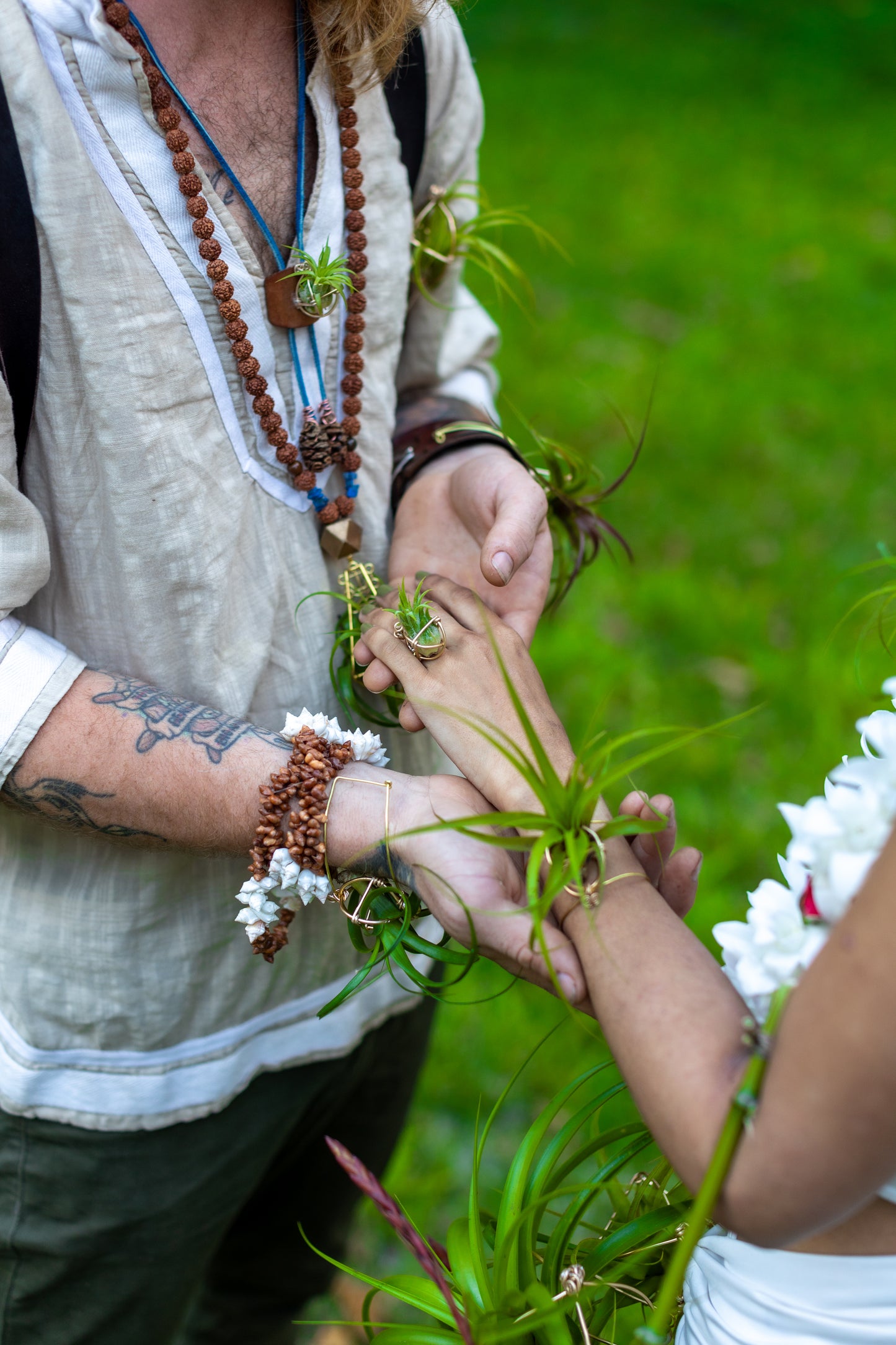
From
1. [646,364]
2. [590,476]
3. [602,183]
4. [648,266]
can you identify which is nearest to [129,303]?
[590,476]

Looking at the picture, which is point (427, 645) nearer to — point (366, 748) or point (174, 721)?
point (366, 748)

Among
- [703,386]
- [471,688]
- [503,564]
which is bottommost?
[703,386]

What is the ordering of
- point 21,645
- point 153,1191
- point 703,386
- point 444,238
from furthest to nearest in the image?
1. point 703,386
2. point 444,238
3. point 153,1191
4. point 21,645

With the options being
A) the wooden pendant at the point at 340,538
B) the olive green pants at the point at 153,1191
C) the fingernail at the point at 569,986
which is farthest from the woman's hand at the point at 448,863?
the olive green pants at the point at 153,1191

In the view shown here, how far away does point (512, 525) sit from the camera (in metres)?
1.32

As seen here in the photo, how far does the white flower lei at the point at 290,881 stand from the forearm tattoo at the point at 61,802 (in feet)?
0.44

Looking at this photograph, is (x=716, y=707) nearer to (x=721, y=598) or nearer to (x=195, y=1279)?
(x=721, y=598)

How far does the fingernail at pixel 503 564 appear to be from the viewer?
1258mm

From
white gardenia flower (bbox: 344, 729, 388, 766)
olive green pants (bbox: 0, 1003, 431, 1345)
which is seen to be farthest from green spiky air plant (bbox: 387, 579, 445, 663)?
olive green pants (bbox: 0, 1003, 431, 1345)

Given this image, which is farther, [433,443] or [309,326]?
[433,443]

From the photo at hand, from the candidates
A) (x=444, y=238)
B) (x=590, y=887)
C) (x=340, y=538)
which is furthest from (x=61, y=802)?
(x=444, y=238)

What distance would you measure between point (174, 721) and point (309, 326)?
0.53 m

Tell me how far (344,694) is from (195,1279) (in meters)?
0.92

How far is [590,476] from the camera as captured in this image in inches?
67.0
